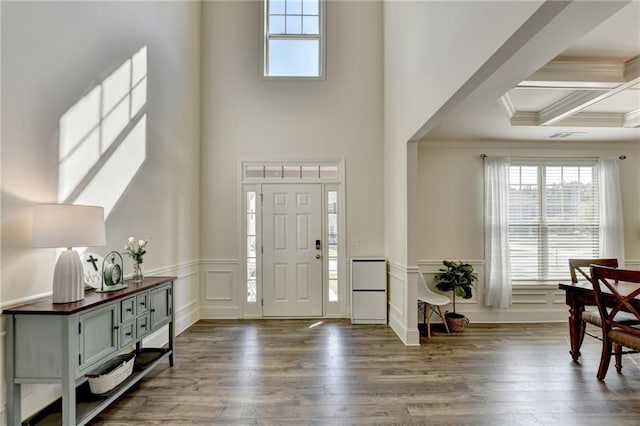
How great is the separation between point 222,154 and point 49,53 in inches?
108

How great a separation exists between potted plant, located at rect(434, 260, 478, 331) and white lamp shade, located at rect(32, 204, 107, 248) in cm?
382

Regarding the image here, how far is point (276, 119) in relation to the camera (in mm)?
5039

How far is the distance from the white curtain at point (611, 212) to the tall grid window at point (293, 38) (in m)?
4.22

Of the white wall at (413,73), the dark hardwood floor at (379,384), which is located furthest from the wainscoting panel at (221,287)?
the white wall at (413,73)

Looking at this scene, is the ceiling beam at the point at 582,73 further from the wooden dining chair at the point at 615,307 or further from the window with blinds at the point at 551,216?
the window with blinds at the point at 551,216

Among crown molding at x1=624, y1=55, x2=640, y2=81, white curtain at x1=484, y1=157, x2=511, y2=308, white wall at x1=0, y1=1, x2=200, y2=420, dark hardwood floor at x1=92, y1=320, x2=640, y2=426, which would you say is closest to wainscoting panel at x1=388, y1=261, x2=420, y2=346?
dark hardwood floor at x1=92, y1=320, x2=640, y2=426

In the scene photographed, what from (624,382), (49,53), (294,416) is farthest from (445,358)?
(49,53)

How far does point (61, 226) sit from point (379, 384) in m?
2.57

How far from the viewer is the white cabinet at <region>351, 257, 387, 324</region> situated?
15.1 feet

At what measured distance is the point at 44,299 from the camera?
2244 millimetres

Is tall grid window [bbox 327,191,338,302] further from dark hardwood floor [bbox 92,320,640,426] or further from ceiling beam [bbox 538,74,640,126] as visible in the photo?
ceiling beam [bbox 538,74,640,126]

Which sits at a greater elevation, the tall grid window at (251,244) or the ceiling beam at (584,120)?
the ceiling beam at (584,120)

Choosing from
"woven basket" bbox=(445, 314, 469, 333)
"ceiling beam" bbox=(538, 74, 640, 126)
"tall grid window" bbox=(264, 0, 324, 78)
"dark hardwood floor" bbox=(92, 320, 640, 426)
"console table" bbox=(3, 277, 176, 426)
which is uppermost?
"tall grid window" bbox=(264, 0, 324, 78)

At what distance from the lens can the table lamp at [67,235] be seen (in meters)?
2.04
